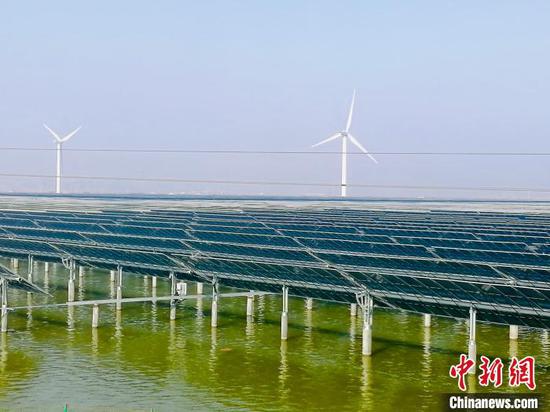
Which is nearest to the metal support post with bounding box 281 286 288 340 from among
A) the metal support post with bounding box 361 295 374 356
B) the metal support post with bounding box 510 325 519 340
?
the metal support post with bounding box 361 295 374 356

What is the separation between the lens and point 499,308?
1925 inches

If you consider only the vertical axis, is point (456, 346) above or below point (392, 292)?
below

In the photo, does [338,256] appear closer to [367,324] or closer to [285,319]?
[285,319]

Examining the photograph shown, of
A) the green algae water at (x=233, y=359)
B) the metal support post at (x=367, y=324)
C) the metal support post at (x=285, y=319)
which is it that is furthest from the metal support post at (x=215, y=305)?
the metal support post at (x=367, y=324)

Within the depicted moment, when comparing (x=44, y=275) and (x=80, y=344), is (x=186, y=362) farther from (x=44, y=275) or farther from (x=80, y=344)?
(x=44, y=275)

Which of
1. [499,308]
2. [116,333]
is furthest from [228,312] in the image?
[499,308]

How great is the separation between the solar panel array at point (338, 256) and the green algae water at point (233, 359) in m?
3.94

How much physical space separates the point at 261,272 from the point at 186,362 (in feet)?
37.1

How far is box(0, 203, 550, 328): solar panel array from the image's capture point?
A: 50.6 m

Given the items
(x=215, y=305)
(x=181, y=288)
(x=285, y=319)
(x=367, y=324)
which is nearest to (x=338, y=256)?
(x=285, y=319)

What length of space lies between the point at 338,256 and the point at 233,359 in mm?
12431

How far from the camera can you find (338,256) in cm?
6225

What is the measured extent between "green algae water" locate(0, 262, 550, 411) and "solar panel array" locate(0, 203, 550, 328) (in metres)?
3.94

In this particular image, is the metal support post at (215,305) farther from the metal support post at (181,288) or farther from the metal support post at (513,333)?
the metal support post at (513,333)
